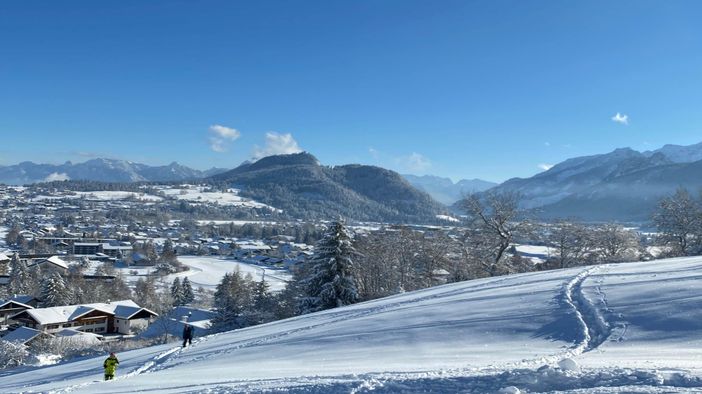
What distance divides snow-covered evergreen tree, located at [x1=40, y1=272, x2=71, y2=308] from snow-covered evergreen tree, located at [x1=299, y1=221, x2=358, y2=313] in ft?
139

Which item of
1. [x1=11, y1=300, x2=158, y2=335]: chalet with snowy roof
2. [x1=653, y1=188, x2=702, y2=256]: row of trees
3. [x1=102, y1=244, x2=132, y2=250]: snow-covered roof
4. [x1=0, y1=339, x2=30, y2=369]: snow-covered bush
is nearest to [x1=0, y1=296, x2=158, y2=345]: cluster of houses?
[x1=11, y1=300, x2=158, y2=335]: chalet with snowy roof

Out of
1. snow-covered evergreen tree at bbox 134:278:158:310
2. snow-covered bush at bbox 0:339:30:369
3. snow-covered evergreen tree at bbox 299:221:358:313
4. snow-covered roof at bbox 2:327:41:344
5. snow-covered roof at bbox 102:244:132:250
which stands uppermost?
snow-covered evergreen tree at bbox 299:221:358:313

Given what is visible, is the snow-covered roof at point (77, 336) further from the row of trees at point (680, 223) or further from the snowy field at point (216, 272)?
the row of trees at point (680, 223)

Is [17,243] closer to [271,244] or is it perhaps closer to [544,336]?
[271,244]

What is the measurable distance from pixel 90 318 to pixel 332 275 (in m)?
Result: 35.3

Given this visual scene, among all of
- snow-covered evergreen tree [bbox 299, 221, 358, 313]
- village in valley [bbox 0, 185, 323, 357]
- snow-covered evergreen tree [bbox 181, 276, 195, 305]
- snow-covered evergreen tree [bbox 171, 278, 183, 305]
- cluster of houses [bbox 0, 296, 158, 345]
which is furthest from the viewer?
snow-covered evergreen tree [bbox 181, 276, 195, 305]

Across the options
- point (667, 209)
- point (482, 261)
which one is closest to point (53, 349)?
point (482, 261)

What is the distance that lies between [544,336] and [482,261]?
1087 inches

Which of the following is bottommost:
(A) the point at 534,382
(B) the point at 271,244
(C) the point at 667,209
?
(B) the point at 271,244

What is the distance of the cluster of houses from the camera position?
48406 mm

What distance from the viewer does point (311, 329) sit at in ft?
58.2

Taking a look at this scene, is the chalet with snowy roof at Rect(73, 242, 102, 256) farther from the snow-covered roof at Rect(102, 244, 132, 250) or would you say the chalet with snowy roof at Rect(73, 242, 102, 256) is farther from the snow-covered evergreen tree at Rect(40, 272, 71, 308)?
the snow-covered evergreen tree at Rect(40, 272, 71, 308)

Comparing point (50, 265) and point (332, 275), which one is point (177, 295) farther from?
point (50, 265)

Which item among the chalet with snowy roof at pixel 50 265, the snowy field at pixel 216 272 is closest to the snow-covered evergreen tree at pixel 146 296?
the snowy field at pixel 216 272
